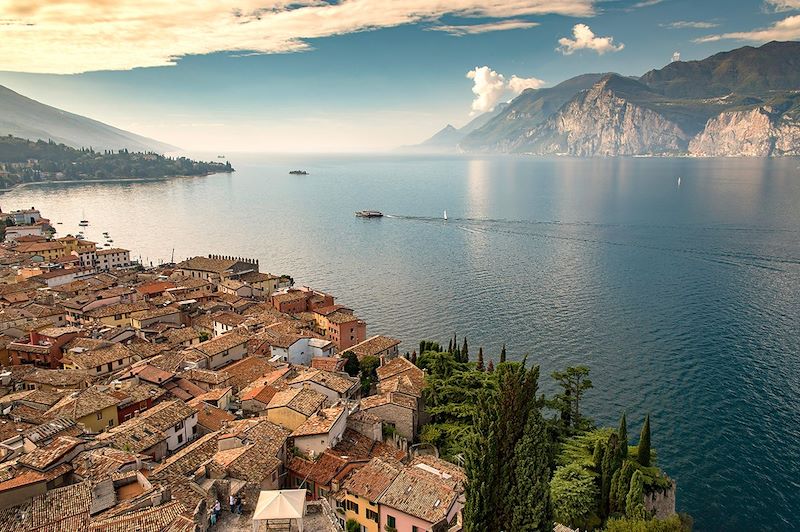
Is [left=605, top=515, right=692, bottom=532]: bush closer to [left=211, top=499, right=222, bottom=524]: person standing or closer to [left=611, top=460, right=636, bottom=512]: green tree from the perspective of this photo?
[left=611, top=460, right=636, bottom=512]: green tree

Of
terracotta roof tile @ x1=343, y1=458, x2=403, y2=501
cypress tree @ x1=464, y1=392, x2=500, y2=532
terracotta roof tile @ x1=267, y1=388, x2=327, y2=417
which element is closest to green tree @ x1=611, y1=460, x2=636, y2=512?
terracotta roof tile @ x1=343, y1=458, x2=403, y2=501

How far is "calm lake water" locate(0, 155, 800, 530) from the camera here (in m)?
45.0

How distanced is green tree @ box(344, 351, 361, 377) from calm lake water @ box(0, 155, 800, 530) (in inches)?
653

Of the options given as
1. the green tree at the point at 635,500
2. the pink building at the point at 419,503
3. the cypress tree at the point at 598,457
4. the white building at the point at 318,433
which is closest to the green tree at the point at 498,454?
the pink building at the point at 419,503

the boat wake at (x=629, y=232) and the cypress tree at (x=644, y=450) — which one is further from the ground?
the boat wake at (x=629, y=232)

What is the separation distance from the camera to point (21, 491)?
21.0 metres

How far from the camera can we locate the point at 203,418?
36656 mm

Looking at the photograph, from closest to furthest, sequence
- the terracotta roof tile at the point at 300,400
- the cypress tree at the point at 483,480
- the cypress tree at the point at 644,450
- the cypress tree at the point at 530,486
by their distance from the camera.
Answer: the cypress tree at the point at 530,486 → the cypress tree at the point at 483,480 → the terracotta roof tile at the point at 300,400 → the cypress tree at the point at 644,450

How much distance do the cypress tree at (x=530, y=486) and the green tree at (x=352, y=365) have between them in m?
32.6

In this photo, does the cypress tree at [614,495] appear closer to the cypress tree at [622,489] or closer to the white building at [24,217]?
the cypress tree at [622,489]

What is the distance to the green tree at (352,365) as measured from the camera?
2034 inches

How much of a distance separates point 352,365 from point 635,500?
28.5m

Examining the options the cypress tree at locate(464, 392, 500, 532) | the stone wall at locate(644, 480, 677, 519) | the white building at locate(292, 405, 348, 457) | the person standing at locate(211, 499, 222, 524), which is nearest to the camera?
the person standing at locate(211, 499, 222, 524)

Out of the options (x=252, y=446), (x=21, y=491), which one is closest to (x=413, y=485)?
(x=252, y=446)
